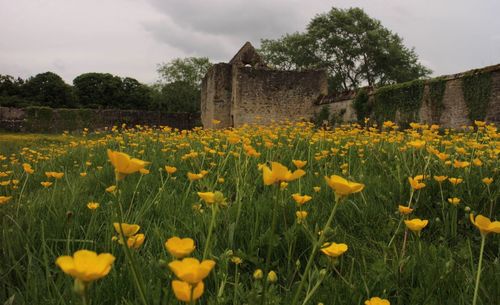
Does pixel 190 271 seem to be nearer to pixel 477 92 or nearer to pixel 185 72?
pixel 477 92

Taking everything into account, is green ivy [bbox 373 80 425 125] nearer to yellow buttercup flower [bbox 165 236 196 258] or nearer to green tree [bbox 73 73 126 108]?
yellow buttercup flower [bbox 165 236 196 258]

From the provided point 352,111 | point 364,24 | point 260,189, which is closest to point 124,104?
point 364,24

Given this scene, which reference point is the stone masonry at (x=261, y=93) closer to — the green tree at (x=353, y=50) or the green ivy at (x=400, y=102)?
the green ivy at (x=400, y=102)

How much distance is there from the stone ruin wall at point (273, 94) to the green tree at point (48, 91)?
31.0m

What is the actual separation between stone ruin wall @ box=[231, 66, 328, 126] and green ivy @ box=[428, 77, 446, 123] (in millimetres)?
6102

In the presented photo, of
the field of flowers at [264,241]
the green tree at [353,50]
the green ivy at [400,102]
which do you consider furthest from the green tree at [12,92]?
the field of flowers at [264,241]

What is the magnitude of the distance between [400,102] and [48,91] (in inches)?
1529

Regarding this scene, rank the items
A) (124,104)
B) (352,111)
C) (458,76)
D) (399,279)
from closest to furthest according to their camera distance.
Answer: (399,279) < (458,76) < (352,111) < (124,104)

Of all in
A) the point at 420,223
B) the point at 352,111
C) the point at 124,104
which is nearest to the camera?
the point at 420,223

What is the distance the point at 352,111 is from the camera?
14.3 meters

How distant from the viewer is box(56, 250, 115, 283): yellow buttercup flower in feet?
1.94

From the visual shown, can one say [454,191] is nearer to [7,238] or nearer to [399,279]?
[399,279]

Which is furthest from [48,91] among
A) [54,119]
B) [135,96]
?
[54,119]

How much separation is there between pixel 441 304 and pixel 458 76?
1081cm
